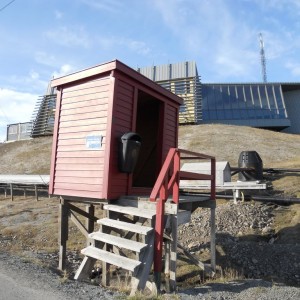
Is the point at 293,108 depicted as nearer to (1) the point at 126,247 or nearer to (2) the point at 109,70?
(2) the point at 109,70

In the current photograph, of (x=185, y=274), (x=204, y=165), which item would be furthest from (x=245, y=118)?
(x=185, y=274)

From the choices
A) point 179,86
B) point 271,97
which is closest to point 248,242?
point 179,86

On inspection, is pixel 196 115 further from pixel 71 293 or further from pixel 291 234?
Answer: pixel 71 293

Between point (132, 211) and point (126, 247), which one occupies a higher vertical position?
point (132, 211)

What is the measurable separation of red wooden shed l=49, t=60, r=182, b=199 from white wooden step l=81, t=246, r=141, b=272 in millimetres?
Result: 1255

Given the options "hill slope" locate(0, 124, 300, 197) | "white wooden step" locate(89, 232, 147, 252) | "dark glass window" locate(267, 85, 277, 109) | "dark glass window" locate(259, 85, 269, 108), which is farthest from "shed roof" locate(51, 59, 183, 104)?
"dark glass window" locate(267, 85, 277, 109)

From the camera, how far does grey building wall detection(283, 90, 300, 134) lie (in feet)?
151

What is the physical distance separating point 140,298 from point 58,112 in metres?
5.55

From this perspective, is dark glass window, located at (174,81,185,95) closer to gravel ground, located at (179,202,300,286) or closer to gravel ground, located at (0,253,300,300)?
gravel ground, located at (179,202,300,286)

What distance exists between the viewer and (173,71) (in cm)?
4562

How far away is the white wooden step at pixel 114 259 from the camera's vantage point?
591cm

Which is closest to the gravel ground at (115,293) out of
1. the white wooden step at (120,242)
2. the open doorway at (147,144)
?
the white wooden step at (120,242)

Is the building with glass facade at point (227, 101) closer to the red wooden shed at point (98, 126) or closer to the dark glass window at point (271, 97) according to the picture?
the dark glass window at point (271, 97)

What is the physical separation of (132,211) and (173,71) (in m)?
40.4
